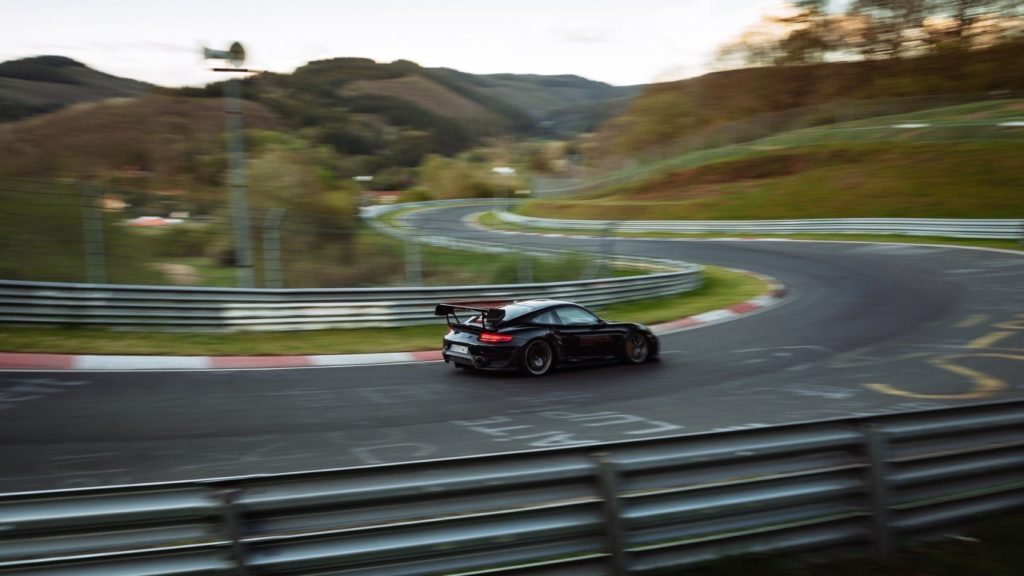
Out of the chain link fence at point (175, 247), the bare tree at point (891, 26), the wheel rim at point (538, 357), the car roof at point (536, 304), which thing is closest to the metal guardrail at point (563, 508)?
the wheel rim at point (538, 357)

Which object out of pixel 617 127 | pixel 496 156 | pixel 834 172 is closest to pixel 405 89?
pixel 496 156

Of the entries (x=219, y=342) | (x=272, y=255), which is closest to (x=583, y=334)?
(x=219, y=342)

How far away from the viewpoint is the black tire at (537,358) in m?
12.5

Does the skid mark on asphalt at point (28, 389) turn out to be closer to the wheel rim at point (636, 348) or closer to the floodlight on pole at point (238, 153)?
the floodlight on pole at point (238, 153)

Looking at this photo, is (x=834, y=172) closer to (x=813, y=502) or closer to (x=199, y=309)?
(x=199, y=309)

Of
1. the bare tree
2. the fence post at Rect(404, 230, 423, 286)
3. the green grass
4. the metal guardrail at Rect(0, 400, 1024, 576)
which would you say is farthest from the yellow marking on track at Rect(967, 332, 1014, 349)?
the bare tree

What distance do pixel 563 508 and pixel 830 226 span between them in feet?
133

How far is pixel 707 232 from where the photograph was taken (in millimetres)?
46031

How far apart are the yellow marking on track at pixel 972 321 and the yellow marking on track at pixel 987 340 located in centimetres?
97

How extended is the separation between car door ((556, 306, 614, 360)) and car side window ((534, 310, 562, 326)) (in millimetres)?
78

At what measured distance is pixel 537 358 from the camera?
12.8 meters

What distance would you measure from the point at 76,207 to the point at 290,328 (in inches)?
158

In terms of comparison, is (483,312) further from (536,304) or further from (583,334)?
(583,334)

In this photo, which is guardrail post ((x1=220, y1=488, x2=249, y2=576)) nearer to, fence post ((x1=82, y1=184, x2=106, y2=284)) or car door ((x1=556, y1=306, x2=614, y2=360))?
car door ((x1=556, y1=306, x2=614, y2=360))
